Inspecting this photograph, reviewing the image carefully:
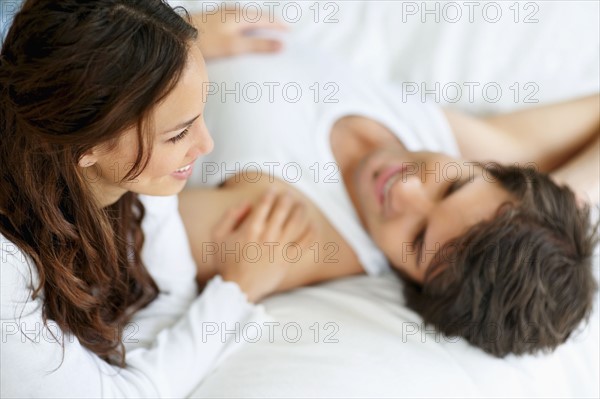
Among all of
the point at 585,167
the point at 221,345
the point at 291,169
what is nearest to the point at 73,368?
A: the point at 221,345

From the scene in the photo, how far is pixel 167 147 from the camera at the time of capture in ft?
2.49

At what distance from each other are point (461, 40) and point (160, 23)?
0.90 m

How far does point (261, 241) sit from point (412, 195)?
271 mm

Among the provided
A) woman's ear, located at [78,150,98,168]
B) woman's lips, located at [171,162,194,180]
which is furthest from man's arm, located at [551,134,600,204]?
woman's ear, located at [78,150,98,168]

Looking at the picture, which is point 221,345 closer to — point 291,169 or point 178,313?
point 178,313

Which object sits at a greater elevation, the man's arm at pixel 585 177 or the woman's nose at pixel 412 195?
the man's arm at pixel 585 177

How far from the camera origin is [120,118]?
0.68 meters

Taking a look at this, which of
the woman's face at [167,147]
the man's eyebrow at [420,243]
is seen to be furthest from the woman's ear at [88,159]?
the man's eyebrow at [420,243]

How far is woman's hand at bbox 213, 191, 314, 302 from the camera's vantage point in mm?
1129

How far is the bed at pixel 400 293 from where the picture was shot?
0.96 metres

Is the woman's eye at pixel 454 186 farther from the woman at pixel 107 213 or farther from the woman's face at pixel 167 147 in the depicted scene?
the woman's face at pixel 167 147

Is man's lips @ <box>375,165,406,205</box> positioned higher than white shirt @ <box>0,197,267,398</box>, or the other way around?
man's lips @ <box>375,165,406,205</box>
